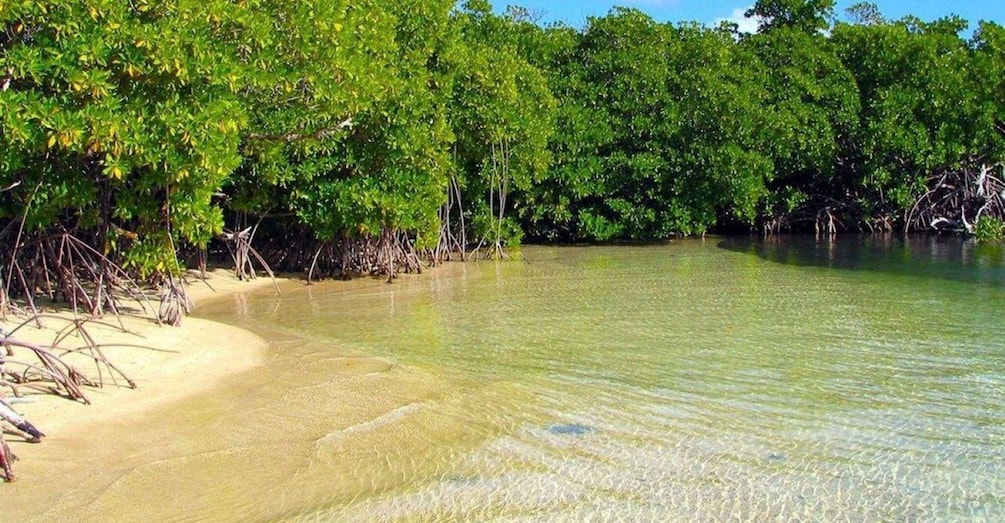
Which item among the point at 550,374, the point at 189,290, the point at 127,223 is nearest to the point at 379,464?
the point at 550,374

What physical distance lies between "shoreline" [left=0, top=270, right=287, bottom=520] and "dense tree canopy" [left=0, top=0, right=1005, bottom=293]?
0.83 m

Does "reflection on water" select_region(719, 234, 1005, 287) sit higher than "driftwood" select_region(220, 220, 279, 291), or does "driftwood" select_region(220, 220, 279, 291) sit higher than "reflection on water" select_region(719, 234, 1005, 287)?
"driftwood" select_region(220, 220, 279, 291)

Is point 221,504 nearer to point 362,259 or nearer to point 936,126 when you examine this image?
point 362,259

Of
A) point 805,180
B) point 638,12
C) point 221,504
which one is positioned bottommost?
point 221,504

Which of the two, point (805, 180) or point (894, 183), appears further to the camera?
point (805, 180)

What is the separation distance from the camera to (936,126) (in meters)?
16.2

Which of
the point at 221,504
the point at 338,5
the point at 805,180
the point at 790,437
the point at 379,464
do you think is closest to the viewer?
the point at 221,504

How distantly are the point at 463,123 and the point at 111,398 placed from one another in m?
8.28

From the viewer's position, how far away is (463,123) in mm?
13000

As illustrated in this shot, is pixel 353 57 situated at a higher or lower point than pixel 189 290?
higher

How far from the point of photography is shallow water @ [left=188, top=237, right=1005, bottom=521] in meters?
4.14

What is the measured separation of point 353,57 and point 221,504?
5643 mm

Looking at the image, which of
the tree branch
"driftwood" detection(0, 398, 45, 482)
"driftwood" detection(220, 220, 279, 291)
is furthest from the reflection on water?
"driftwood" detection(0, 398, 45, 482)

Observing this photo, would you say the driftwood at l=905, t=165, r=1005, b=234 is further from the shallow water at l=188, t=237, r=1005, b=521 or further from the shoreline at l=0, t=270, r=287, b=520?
the shoreline at l=0, t=270, r=287, b=520
